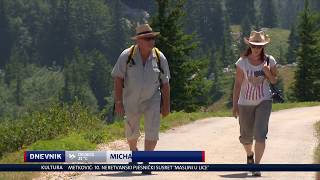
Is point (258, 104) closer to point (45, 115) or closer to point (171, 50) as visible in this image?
point (45, 115)

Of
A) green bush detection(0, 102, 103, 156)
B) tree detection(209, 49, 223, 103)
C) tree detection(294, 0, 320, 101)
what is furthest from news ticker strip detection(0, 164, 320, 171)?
tree detection(209, 49, 223, 103)

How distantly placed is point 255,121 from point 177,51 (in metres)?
37.1

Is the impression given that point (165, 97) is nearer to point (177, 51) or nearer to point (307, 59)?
point (177, 51)

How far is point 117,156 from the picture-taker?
6426 millimetres

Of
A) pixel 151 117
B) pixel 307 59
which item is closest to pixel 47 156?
pixel 151 117

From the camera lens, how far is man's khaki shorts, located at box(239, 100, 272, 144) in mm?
8969

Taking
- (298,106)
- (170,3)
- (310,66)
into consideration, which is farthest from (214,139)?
(310,66)

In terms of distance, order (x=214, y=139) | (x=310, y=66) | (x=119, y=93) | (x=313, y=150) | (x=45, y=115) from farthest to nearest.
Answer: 1. (x=310, y=66)
2. (x=45, y=115)
3. (x=214, y=139)
4. (x=313, y=150)
5. (x=119, y=93)

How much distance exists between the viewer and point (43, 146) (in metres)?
13.3

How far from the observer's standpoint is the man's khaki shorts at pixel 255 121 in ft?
29.4

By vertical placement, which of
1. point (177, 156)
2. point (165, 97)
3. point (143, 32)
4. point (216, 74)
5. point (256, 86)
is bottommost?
point (216, 74)

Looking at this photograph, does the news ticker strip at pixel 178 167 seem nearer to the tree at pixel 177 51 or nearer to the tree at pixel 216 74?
the tree at pixel 177 51

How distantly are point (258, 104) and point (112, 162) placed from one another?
3.08m

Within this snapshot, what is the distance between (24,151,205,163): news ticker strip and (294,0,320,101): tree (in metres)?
53.1
